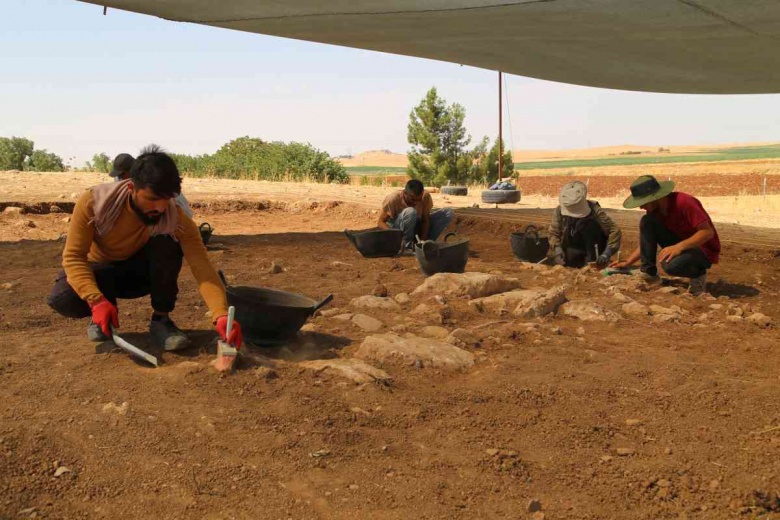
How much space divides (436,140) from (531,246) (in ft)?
64.9

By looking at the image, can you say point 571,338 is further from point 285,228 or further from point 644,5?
point 285,228

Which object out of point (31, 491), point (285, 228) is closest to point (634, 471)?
point (31, 491)

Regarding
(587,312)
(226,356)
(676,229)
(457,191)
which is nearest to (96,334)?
(226,356)

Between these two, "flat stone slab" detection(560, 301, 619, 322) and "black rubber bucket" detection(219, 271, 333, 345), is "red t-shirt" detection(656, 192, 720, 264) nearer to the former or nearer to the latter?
"flat stone slab" detection(560, 301, 619, 322)

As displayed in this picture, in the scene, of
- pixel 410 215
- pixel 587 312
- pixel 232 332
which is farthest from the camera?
pixel 410 215

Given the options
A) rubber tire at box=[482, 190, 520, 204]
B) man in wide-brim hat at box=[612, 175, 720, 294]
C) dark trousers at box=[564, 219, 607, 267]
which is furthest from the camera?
rubber tire at box=[482, 190, 520, 204]

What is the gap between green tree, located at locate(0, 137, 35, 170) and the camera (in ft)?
79.9

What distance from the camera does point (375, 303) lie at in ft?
14.6

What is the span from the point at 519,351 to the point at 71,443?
200cm

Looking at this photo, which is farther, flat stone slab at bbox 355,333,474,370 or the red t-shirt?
the red t-shirt

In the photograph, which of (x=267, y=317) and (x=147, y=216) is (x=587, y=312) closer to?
(x=267, y=317)

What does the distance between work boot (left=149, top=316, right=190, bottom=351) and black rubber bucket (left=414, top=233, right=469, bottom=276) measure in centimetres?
230

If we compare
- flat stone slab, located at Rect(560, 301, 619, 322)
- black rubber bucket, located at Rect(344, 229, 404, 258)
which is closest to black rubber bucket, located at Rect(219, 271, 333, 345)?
flat stone slab, located at Rect(560, 301, 619, 322)

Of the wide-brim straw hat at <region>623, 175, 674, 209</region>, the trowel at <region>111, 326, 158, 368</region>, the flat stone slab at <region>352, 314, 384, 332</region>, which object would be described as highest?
the wide-brim straw hat at <region>623, 175, 674, 209</region>
